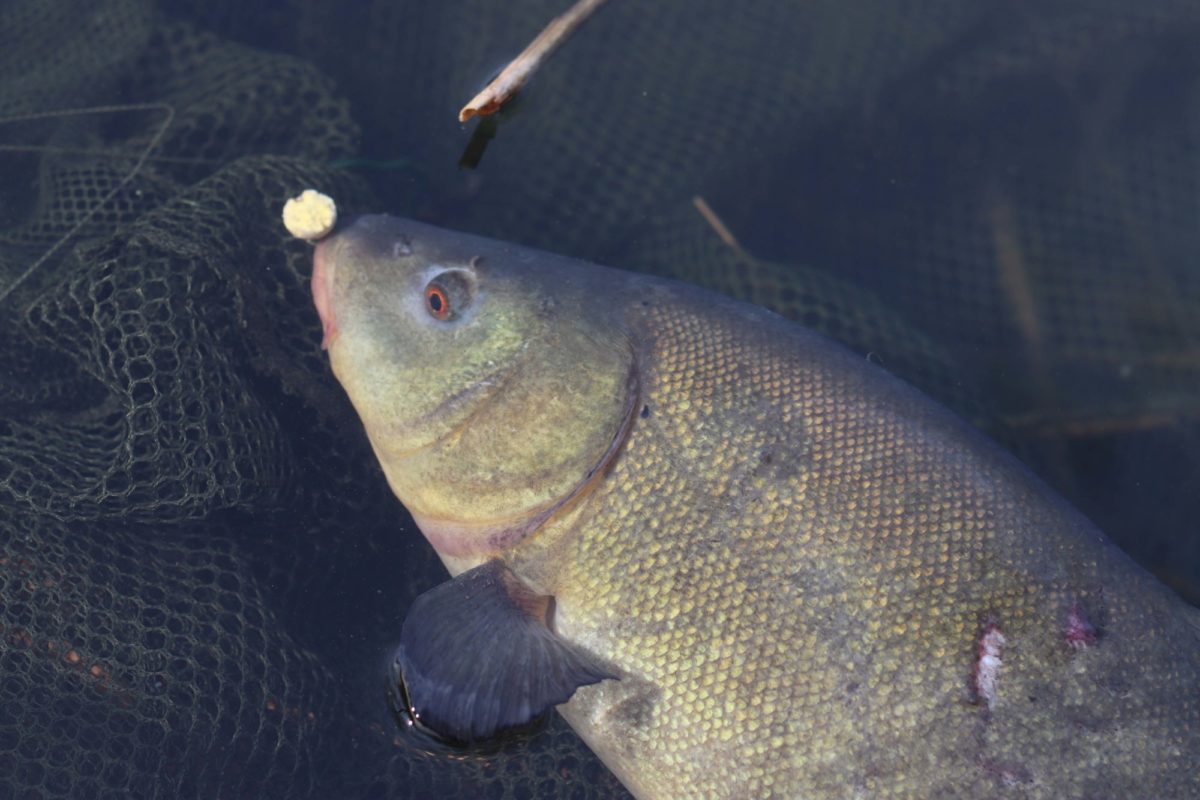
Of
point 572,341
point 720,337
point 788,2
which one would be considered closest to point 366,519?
point 572,341

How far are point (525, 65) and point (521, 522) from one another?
178 cm

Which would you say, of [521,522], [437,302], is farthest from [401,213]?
[521,522]

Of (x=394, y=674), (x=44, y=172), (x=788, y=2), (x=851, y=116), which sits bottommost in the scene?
(x=394, y=674)

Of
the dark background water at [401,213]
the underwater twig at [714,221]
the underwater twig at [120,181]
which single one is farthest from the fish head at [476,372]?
the underwater twig at [714,221]

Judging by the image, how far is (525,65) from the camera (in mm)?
3219

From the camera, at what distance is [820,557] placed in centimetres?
212

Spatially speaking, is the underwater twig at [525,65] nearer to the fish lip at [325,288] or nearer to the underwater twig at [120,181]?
the fish lip at [325,288]

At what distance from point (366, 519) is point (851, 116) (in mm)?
3046

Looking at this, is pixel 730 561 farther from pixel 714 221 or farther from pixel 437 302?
pixel 714 221

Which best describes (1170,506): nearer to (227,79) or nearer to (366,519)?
(366,519)

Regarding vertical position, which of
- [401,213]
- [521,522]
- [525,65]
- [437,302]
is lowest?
[401,213]

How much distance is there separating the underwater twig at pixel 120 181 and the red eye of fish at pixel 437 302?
Answer: 1.67m

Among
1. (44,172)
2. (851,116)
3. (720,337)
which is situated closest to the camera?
(720,337)

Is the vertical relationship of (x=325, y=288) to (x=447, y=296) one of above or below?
below
